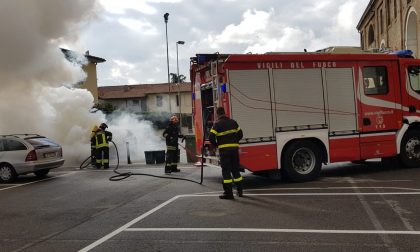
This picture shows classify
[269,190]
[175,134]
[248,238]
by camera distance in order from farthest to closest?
[175,134] → [269,190] → [248,238]

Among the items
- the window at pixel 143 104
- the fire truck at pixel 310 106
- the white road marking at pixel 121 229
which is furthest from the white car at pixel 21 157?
the window at pixel 143 104

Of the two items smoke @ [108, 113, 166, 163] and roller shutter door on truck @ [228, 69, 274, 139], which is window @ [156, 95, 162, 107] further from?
roller shutter door on truck @ [228, 69, 274, 139]

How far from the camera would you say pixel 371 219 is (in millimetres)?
6668

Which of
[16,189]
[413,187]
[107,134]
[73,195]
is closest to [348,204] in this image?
[413,187]

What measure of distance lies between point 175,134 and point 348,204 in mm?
7282

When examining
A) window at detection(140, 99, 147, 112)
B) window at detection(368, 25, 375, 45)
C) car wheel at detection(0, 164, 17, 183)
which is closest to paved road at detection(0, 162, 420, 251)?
car wheel at detection(0, 164, 17, 183)

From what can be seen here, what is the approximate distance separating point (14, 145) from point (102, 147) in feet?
10.4

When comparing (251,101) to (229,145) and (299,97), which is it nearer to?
(299,97)

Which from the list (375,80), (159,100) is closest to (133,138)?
(375,80)

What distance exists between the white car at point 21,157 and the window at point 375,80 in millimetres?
9264

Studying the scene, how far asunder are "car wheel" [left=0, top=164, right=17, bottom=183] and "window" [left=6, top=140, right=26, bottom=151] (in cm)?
52

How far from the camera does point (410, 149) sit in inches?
465

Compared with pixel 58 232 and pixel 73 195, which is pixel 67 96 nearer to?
pixel 73 195

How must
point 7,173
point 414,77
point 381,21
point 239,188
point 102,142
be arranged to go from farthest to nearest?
Result: point 381,21 → point 102,142 → point 7,173 → point 414,77 → point 239,188
